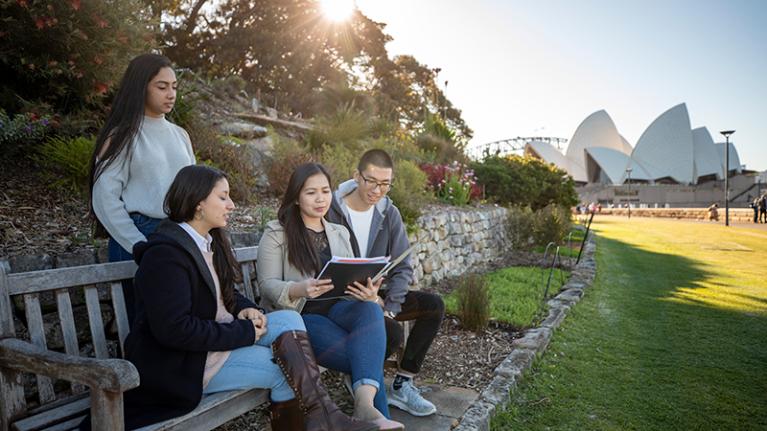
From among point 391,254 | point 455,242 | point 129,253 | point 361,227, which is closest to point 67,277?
point 129,253

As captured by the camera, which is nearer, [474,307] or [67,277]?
[67,277]

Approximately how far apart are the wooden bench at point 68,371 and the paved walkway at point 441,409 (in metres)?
0.91

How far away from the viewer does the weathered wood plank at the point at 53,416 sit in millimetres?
1648

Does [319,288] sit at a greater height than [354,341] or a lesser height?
greater

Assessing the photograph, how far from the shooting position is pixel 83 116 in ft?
13.3

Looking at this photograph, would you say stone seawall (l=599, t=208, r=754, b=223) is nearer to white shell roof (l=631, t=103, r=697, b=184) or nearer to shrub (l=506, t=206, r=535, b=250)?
shrub (l=506, t=206, r=535, b=250)

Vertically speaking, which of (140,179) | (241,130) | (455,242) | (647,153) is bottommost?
(455,242)

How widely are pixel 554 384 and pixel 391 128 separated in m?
7.09

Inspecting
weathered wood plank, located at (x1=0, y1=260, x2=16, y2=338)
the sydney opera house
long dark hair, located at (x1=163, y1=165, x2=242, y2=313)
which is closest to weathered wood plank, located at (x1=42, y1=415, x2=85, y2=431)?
weathered wood plank, located at (x1=0, y1=260, x2=16, y2=338)

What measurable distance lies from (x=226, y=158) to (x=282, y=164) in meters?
0.63

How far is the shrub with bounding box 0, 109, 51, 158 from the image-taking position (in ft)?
11.0

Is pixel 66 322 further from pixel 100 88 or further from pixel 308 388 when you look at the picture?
pixel 100 88

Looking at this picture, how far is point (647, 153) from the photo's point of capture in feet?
163

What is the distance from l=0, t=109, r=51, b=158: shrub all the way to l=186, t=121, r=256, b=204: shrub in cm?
133
